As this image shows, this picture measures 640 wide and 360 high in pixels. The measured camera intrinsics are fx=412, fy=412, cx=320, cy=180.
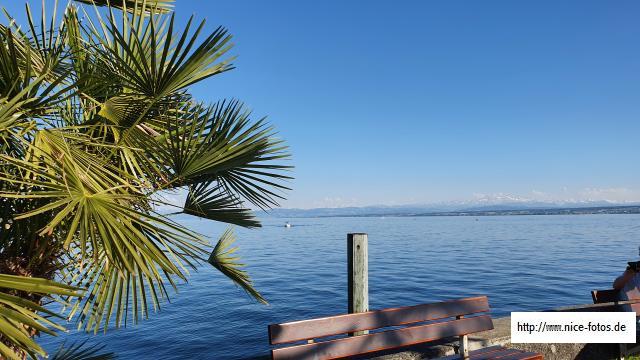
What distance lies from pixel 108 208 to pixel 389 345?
10.8 feet

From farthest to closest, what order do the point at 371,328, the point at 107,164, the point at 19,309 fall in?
1. the point at 371,328
2. the point at 107,164
3. the point at 19,309

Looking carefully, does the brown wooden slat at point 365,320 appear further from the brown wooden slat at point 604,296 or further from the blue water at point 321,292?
the blue water at point 321,292

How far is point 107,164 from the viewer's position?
10.7 feet

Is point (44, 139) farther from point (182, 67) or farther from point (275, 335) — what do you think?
point (275, 335)

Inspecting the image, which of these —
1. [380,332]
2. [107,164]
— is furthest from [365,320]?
[107,164]

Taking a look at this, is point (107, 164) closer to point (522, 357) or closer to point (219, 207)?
point (219, 207)

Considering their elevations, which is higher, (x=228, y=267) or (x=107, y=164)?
(x=107, y=164)

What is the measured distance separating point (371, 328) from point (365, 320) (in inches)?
4.2

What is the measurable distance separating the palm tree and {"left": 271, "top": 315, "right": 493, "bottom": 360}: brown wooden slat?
101 centimetres

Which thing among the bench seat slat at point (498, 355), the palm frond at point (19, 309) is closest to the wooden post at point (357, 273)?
the bench seat slat at point (498, 355)

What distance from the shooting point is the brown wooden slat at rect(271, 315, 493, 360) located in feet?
13.4

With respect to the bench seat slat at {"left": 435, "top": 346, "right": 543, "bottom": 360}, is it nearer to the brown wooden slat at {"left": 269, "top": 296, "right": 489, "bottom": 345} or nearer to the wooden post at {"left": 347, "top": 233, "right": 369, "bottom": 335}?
the brown wooden slat at {"left": 269, "top": 296, "right": 489, "bottom": 345}

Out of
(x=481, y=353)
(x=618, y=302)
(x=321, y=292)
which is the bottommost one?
(x=321, y=292)

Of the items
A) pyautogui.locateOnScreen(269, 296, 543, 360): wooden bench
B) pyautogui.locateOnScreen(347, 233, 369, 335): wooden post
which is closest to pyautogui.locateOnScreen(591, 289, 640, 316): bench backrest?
pyautogui.locateOnScreen(269, 296, 543, 360): wooden bench
